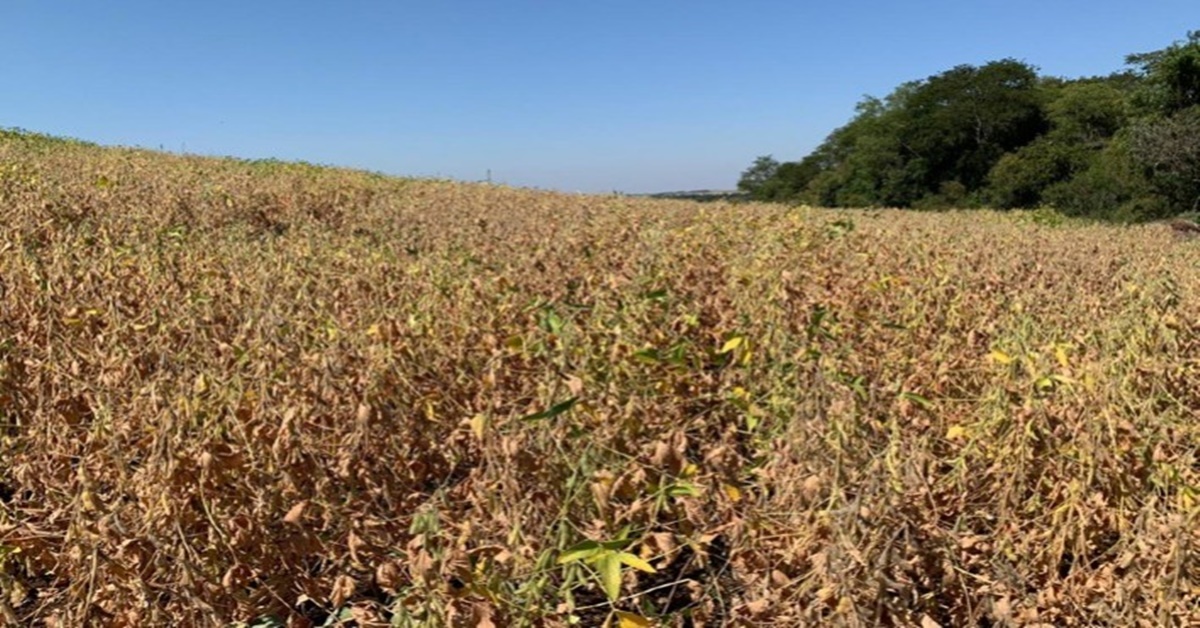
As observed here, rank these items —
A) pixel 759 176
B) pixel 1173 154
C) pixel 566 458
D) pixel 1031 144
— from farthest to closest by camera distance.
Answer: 1. pixel 759 176
2. pixel 1031 144
3. pixel 1173 154
4. pixel 566 458

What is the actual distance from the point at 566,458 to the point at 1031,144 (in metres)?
52.0

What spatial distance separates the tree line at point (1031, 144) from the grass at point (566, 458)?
3139 cm

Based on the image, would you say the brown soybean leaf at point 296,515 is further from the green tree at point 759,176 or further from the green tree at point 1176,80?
the green tree at point 759,176

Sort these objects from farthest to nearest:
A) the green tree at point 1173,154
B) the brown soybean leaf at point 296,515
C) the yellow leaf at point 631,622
A: 1. the green tree at point 1173,154
2. the brown soybean leaf at point 296,515
3. the yellow leaf at point 631,622

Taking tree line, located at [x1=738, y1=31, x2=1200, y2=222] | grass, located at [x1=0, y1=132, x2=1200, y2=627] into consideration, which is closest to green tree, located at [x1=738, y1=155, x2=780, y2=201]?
tree line, located at [x1=738, y1=31, x2=1200, y2=222]

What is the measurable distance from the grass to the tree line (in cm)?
3139

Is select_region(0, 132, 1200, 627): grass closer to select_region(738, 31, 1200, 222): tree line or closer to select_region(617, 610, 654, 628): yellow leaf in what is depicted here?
select_region(617, 610, 654, 628): yellow leaf

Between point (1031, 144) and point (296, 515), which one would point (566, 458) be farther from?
point (1031, 144)

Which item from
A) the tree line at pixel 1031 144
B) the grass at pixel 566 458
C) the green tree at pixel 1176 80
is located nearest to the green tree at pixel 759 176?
the tree line at pixel 1031 144

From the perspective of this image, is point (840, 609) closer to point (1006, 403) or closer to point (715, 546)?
point (715, 546)

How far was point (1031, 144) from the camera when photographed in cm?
4644

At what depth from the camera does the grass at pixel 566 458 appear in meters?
1.51

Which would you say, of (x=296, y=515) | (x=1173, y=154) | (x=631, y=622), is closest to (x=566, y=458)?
(x=631, y=622)

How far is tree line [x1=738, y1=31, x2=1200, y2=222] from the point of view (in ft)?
99.1
